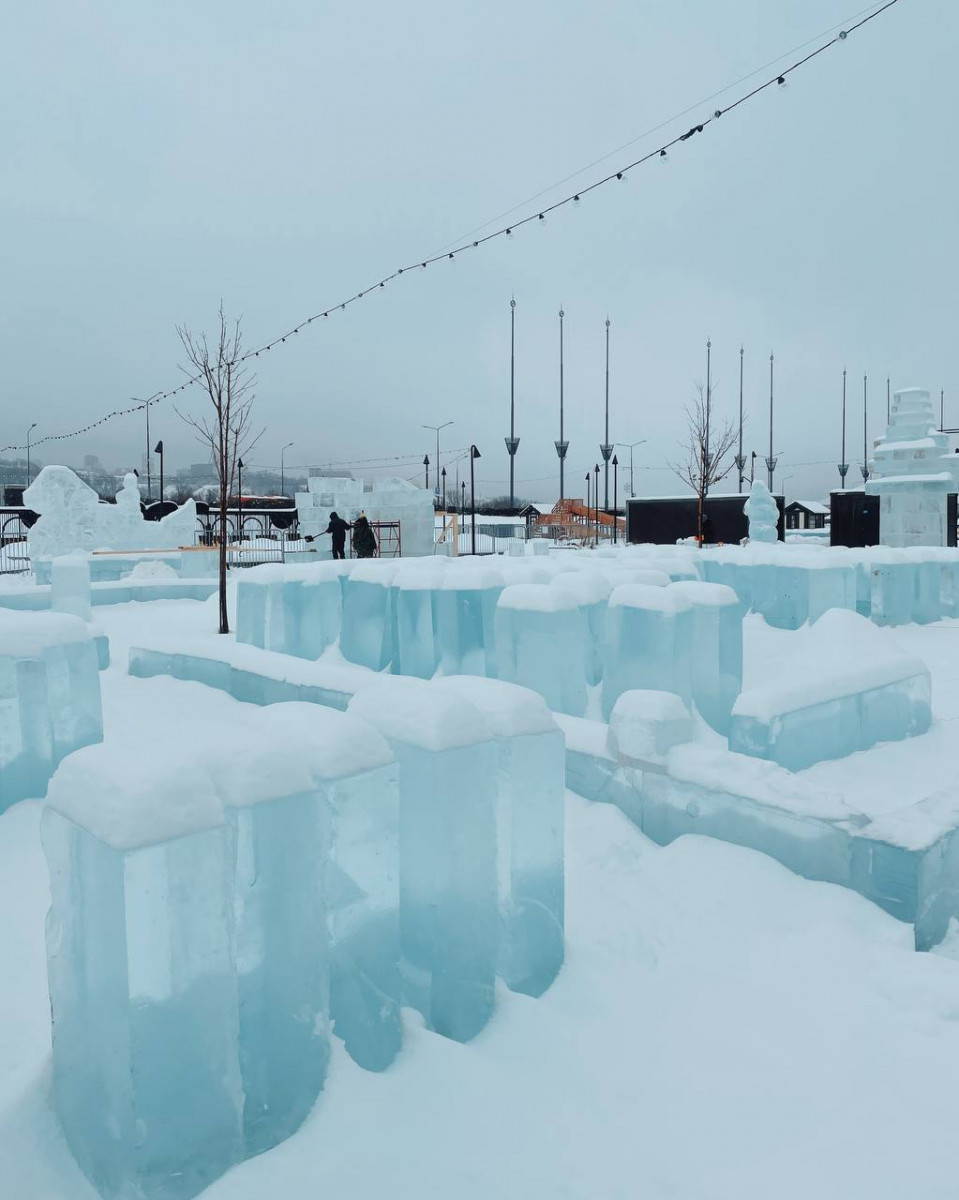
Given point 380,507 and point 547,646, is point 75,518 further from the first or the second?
point 547,646

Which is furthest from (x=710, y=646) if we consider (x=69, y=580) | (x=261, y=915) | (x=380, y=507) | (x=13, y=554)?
(x=13, y=554)

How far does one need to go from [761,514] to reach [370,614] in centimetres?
1426

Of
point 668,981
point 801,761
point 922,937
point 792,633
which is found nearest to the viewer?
point 668,981

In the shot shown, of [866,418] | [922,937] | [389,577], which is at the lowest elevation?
[922,937]

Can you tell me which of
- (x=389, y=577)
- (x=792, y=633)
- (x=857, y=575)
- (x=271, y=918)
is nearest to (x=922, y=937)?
(x=271, y=918)

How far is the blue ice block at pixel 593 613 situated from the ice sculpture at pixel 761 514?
1370 cm

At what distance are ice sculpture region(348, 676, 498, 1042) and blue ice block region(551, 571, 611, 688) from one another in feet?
15.5

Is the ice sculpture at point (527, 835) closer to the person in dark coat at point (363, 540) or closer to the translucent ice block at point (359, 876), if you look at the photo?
the translucent ice block at point (359, 876)

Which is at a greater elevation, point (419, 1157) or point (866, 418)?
point (866, 418)

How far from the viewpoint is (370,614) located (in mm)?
8609

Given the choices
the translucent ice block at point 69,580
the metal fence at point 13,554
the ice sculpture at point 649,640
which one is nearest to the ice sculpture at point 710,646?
the ice sculpture at point 649,640

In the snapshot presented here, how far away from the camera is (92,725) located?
195 inches

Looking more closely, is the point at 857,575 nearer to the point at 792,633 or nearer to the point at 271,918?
the point at 792,633

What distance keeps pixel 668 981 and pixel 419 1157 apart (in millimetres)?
1290
